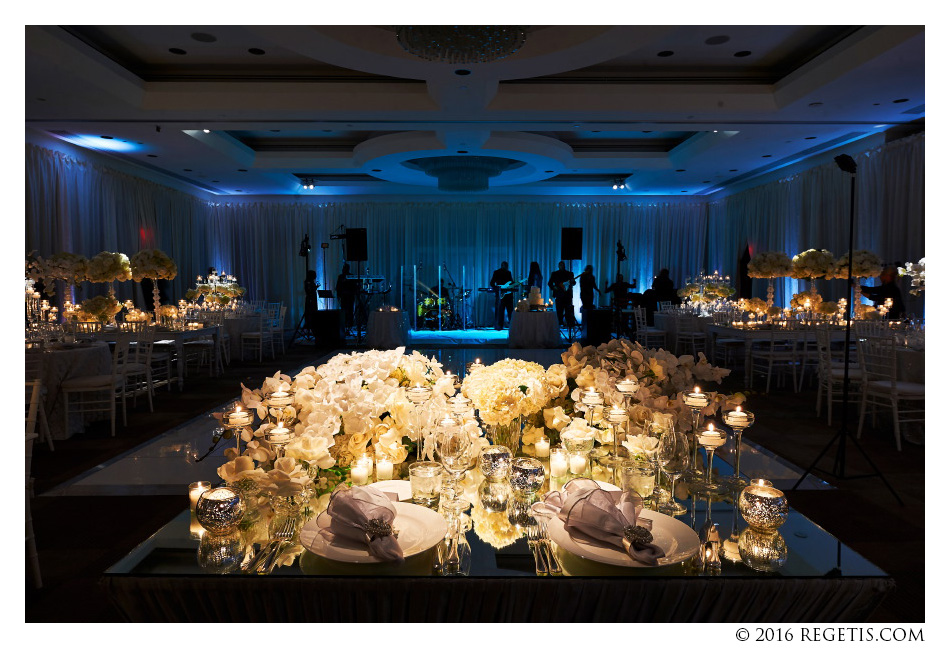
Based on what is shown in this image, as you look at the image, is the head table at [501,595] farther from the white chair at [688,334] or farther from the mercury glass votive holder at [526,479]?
the white chair at [688,334]

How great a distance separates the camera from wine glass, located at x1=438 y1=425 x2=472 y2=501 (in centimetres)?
160

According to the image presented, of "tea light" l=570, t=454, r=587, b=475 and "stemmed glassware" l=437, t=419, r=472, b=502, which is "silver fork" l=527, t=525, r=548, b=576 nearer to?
"stemmed glassware" l=437, t=419, r=472, b=502

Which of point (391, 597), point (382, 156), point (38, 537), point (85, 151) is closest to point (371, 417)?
point (391, 597)

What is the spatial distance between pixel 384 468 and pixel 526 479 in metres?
0.49

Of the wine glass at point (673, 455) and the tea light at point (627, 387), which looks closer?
the wine glass at point (673, 455)

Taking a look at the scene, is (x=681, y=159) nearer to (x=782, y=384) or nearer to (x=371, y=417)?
(x=782, y=384)

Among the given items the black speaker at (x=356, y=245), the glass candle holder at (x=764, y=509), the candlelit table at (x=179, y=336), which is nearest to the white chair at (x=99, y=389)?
the candlelit table at (x=179, y=336)

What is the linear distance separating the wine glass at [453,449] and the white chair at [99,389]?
4672 millimetres

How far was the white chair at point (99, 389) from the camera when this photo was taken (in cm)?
507

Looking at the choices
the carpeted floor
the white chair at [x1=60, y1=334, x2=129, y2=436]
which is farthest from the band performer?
the white chair at [x1=60, y1=334, x2=129, y2=436]

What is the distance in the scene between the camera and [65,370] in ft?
17.1

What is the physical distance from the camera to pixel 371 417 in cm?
176

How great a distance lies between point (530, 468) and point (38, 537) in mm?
3005
